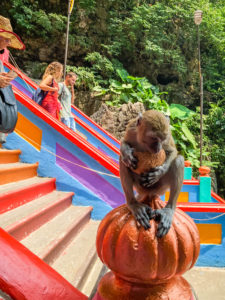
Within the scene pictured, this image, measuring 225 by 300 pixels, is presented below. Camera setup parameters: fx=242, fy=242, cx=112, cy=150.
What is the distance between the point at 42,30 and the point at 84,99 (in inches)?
152

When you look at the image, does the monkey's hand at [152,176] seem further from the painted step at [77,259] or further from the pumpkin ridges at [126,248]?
the painted step at [77,259]

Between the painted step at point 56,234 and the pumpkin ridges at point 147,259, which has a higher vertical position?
the pumpkin ridges at point 147,259

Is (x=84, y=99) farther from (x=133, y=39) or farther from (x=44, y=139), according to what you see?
(x=44, y=139)

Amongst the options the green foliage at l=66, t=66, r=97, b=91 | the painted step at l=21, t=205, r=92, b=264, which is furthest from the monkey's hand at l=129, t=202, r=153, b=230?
the green foliage at l=66, t=66, r=97, b=91

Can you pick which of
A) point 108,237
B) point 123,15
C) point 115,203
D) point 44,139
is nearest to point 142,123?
point 108,237

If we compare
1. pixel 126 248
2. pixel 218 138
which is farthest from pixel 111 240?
pixel 218 138

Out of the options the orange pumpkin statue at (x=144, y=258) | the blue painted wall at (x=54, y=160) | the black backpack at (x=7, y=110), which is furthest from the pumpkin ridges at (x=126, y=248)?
the blue painted wall at (x=54, y=160)

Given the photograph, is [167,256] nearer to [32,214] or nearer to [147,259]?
[147,259]

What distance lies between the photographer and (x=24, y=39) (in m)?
11.3

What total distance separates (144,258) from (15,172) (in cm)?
245

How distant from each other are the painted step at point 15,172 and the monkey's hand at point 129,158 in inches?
81.7

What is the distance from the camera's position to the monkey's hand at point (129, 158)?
78cm

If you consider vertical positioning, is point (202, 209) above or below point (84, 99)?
below

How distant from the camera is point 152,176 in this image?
774 mm
